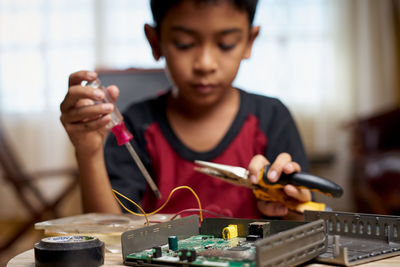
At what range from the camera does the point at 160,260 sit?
44 cm

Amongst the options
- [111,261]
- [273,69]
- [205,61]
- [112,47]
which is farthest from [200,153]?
[112,47]

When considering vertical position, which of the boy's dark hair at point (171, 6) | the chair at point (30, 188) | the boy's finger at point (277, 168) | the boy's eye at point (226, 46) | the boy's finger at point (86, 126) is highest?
the boy's dark hair at point (171, 6)

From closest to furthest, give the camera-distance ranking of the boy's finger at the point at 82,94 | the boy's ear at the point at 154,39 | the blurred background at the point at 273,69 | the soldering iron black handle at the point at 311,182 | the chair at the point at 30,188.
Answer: the soldering iron black handle at the point at 311,182
the boy's finger at the point at 82,94
the boy's ear at the point at 154,39
the chair at the point at 30,188
the blurred background at the point at 273,69

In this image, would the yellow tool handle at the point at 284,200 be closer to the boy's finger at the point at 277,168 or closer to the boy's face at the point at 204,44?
the boy's finger at the point at 277,168

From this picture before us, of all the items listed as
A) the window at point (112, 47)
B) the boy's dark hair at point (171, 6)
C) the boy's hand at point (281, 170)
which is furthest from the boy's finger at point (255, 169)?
the window at point (112, 47)

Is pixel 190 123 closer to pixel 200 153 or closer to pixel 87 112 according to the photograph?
pixel 200 153

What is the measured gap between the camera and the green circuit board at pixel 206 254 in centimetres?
42

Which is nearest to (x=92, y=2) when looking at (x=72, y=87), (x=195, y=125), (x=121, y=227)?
(x=195, y=125)

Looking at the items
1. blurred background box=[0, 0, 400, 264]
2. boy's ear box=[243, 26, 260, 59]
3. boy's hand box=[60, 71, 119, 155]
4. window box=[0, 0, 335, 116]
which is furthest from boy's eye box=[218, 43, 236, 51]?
window box=[0, 0, 335, 116]

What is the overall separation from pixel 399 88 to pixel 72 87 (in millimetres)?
2792

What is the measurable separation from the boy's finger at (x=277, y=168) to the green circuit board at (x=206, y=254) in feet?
0.41

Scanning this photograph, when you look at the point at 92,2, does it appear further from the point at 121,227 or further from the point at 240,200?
the point at 121,227

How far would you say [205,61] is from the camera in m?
0.85

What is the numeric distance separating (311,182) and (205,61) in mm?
336
